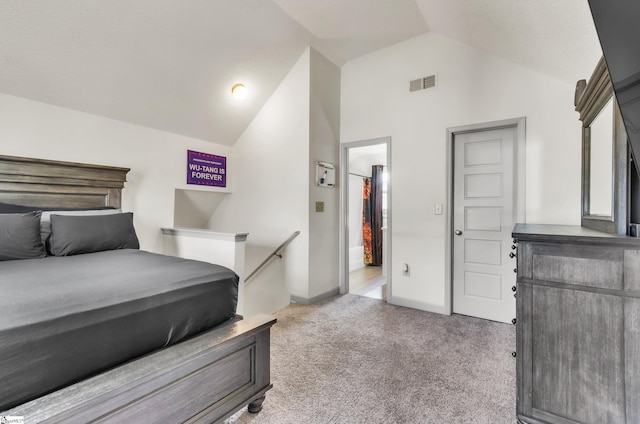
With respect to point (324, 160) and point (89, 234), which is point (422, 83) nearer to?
point (324, 160)

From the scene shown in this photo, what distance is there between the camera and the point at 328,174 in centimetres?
371

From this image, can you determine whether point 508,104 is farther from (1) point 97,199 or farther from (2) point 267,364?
(1) point 97,199

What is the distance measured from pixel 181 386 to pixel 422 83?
3380 millimetres

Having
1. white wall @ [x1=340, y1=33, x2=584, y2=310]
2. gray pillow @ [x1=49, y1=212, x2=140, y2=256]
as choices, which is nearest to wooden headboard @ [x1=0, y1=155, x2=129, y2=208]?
gray pillow @ [x1=49, y1=212, x2=140, y2=256]

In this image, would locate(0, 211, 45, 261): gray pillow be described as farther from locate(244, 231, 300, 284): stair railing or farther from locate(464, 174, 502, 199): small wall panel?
locate(464, 174, 502, 199): small wall panel

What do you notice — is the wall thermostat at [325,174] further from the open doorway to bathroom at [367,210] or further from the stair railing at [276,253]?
the open doorway to bathroom at [367,210]

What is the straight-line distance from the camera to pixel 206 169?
387 cm

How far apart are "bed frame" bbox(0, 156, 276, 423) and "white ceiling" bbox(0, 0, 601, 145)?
2.40 metres

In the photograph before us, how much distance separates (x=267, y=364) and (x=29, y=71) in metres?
2.82

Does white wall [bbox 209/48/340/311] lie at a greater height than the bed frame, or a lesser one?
greater

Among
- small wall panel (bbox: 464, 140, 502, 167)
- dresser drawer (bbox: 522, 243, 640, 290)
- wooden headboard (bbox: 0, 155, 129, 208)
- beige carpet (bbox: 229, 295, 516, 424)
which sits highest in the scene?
small wall panel (bbox: 464, 140, 502, 167)

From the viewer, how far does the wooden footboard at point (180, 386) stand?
1002 mm

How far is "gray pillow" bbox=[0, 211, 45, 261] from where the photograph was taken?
198 centimetres

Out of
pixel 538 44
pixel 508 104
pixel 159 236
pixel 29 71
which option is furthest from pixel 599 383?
pixel 29 71
